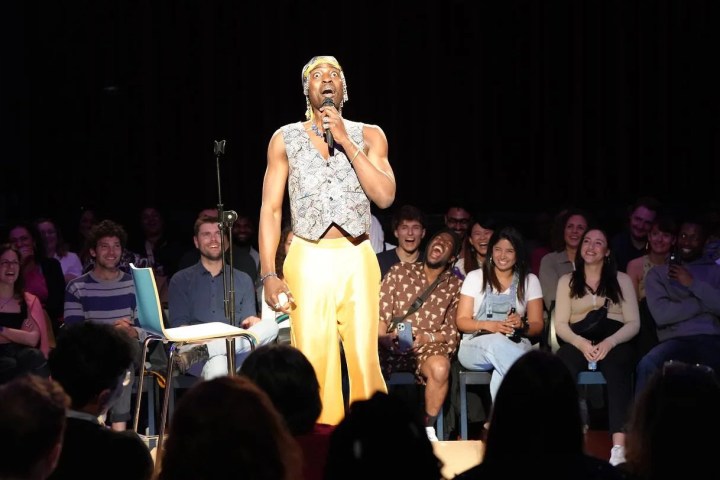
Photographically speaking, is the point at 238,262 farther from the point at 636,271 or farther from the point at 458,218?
the point at 636,271

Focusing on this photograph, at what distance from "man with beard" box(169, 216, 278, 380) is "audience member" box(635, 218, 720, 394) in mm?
2025

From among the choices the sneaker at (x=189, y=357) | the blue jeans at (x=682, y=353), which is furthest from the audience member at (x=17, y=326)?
the blue jeans at (x=682, y=353)

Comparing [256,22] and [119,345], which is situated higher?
[256,22]

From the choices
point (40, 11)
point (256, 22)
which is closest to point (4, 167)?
point (40, 11)

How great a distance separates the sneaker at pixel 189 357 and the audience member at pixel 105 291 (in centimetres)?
26

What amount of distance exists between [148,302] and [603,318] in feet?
8.00

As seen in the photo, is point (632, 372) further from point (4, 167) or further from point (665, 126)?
point (4, 167)

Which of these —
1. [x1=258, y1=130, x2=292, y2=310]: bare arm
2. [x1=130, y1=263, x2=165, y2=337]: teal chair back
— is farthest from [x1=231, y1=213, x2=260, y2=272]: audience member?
[x1=258, y1=130, x2=292, y2=310]: bare arm

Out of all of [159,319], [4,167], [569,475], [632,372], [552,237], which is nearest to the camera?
[569,475]

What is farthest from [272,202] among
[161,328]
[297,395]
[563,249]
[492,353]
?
[563,249]

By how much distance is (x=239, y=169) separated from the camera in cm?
885

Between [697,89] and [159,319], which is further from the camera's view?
[697,89]

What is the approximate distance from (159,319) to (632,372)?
8.36 ft

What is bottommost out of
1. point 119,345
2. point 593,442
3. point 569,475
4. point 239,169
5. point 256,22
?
point 593,442
